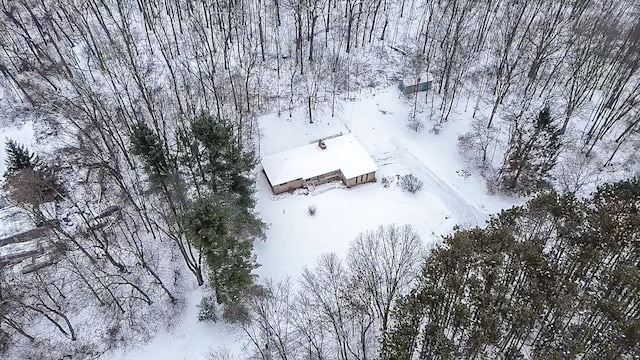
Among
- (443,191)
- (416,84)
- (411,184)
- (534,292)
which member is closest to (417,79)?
(416,84)

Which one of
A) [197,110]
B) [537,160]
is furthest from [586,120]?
[197,110]

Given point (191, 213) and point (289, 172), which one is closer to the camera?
point (191, 213)

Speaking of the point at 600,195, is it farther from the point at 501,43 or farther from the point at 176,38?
the point at 176,38

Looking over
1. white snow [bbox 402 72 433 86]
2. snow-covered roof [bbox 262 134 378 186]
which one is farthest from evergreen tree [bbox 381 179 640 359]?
white snow [bbox 402 72 433 86]

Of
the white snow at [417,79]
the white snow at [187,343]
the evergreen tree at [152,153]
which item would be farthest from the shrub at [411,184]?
the evergreen tree at [152,153]

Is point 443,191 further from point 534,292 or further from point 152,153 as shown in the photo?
point 152,153

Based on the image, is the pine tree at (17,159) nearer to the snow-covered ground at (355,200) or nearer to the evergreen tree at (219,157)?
the evergreen tree at (219,157)
